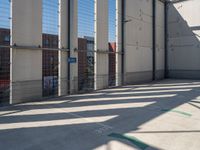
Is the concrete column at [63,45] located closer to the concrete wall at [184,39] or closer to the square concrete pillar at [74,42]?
the square concrete pillar at [74,42]

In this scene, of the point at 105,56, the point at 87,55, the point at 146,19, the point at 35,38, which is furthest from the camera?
the point at 146,19

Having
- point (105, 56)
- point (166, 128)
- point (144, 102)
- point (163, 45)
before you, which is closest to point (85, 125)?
point (166, 128)

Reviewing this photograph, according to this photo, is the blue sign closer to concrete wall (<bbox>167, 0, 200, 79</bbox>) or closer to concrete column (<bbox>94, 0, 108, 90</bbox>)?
concrete column (<bbox>94, 0, 108, 90</bbox>)

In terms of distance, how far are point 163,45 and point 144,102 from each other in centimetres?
1174

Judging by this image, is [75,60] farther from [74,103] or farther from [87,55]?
[74,103]

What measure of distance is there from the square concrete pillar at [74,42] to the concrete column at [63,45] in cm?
22

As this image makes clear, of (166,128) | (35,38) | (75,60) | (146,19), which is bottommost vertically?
(166,128)

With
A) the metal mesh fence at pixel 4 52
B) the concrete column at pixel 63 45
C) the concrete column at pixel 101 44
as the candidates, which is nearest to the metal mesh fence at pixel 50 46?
the concrete column at pixel 63 45

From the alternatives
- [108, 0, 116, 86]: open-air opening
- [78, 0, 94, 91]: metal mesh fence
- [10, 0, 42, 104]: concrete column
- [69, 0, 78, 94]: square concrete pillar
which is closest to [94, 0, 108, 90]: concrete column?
[78, 0, 94, 91]: metal mesh fence

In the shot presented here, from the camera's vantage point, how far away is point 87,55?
1159cm

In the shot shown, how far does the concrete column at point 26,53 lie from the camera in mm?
8117

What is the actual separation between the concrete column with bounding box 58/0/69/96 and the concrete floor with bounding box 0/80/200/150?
1.68m

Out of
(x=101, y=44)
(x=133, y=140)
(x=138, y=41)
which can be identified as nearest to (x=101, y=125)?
(x=133, y=140)

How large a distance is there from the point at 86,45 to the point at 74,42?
1.19m
